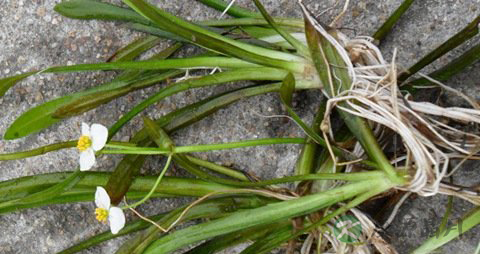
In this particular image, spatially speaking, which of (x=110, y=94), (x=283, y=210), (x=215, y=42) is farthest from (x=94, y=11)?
(x=283, y=210)

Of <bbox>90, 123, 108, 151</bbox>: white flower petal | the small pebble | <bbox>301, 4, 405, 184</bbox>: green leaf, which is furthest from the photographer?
the small pebble

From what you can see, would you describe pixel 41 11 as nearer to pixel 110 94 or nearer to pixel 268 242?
pixel 110 94

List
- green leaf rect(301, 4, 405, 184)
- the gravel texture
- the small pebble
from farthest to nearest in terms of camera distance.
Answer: the small pebble, the gravel texture, green leaf rect(301, 4, 405, 184)

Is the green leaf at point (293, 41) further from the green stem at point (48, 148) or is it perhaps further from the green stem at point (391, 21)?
the green stem at point (48, 148)

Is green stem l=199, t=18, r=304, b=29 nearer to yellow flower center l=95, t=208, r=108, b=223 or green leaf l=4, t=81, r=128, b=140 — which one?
green leaf l=4, t=81, r=128, b=140

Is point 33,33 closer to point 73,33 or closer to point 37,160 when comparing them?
point 73,33

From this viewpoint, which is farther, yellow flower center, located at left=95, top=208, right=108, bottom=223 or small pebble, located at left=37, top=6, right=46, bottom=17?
small pebble, located at left=37, top=6, right=46, bottom=17

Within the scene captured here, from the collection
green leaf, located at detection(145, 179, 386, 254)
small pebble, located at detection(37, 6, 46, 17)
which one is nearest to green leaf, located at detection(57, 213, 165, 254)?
green leaf, located at detection(145, 179, 386, 254)

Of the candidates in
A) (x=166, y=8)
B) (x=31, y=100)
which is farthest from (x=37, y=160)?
(x=166, y=8)
